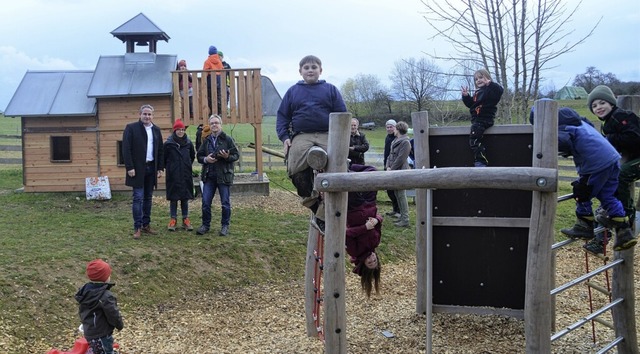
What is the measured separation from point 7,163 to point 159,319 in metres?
19.0

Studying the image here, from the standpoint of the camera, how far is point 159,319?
686 cm

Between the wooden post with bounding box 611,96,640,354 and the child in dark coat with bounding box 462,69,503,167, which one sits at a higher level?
the child in dark coat with bounding box 462,69,503,167

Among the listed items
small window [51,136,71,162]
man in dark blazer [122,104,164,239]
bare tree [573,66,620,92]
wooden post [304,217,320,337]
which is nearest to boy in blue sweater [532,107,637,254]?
wooden post [304,217,320,337]

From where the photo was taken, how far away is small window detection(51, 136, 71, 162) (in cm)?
1391

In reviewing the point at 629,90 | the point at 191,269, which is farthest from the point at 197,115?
the point at 629,90

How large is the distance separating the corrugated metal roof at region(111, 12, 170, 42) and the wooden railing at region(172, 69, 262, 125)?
2540mm

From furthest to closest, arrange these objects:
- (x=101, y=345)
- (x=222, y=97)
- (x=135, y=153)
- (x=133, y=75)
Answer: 1. (x=133, y=75)
2. (x=222, y=97)
3. (x=135, y=153)
4. (x=101, y=345)

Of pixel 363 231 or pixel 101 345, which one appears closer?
pixel 101 345

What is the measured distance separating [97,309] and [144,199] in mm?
4758

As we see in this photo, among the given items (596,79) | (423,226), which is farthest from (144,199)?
(596,79)

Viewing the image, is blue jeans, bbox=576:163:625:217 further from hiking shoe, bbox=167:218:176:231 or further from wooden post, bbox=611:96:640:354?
hiking shoe, bbox=167:218:176:231

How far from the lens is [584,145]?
475 cm

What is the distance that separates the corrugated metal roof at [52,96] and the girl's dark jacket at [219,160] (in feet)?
18.1

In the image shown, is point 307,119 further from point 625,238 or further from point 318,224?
point 625,238
